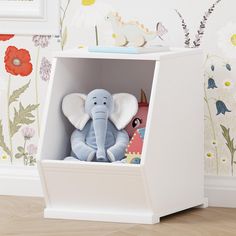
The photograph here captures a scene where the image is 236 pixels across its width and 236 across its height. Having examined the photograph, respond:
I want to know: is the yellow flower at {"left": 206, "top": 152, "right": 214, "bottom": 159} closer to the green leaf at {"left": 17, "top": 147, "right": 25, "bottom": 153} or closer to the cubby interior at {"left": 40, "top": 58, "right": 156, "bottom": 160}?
the cubby interior at {"left": 40, "top": 58, "right": 156, "bottom": 160}

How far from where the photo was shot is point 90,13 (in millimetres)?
3057

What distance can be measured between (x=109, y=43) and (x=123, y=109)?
0.33 m

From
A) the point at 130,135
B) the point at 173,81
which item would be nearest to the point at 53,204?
the point at 130,135

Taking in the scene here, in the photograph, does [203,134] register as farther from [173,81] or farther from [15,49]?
[15,49]

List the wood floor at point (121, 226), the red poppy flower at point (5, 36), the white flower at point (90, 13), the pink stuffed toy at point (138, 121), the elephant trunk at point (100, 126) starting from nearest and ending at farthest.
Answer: the wood floor at point (121, 226), the elephant trunk at point (100, 126), the pink stuffed toy at point (138, 121), the white flower at point (90, 13), the red poppy flower at point (5, 36)

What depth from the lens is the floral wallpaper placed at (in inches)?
116

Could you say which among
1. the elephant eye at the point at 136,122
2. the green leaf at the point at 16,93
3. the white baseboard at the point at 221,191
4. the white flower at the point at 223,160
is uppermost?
the green leaf at the point at 16,93

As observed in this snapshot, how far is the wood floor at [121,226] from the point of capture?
2605mm

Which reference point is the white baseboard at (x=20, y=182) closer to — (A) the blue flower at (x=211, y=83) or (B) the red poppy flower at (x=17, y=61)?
(B) the red poppy flower at (x=17, y=61)

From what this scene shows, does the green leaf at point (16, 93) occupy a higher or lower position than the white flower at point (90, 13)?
lower

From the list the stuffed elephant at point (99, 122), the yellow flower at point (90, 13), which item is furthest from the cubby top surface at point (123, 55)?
the yellow flower at point (90, 13)

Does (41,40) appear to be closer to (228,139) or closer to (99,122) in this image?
(99,122)

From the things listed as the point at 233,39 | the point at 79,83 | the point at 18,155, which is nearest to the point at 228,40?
the point at 233,39

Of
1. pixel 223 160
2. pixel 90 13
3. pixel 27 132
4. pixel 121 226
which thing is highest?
pixel 90 13
